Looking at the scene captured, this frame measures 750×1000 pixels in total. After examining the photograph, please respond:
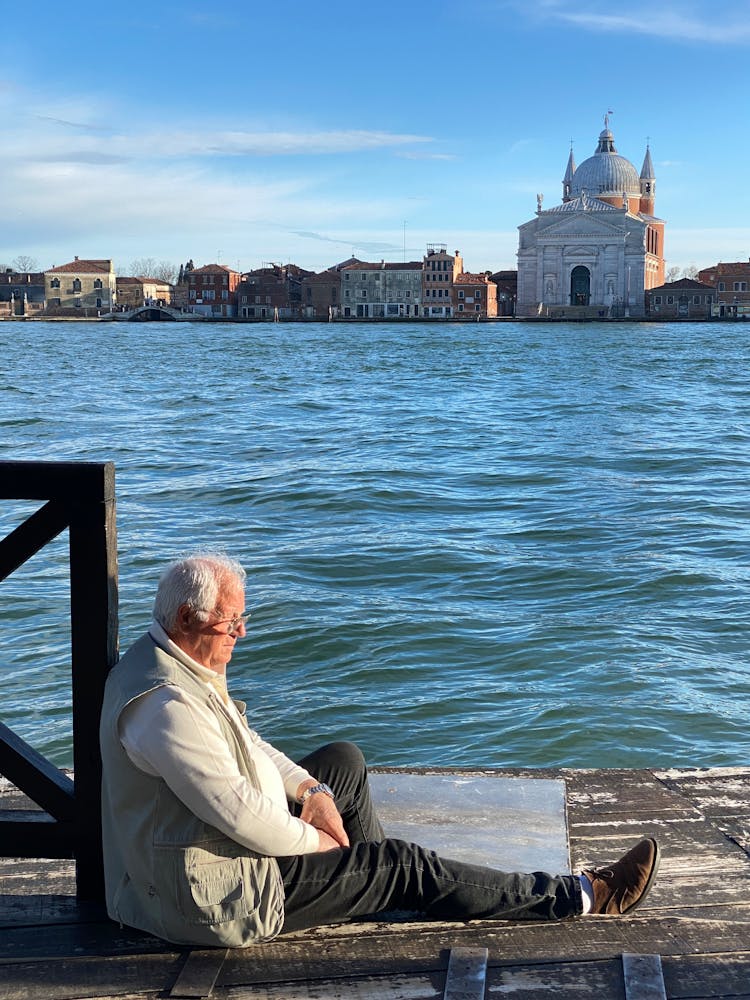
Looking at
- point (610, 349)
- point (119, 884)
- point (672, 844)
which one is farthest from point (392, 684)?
point (610, 349)

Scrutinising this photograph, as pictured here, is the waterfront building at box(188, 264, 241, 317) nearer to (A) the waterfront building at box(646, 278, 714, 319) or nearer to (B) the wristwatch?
(A) the waterfront building at box(646, 278, 714, 319)

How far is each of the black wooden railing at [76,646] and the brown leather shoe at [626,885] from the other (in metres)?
1.02

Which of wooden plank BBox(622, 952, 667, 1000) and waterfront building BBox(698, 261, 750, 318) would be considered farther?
waterfront building BBox(698, 261, 750, 318)

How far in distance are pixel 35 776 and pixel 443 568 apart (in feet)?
21.0

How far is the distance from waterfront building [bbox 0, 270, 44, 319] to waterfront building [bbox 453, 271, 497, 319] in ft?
119

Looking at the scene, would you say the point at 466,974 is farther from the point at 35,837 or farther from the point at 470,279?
the point at 470,279

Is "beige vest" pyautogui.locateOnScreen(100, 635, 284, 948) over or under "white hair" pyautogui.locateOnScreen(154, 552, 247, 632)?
under

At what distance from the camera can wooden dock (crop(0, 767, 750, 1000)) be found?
213cm

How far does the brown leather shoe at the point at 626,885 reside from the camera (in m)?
2.40

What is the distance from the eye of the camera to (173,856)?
7.03ft

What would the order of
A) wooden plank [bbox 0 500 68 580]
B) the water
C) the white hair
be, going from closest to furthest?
the white hair < wooden plank [bbox 0 500 68 580] < the water

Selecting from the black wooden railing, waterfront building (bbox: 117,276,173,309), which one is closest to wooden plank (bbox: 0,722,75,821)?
the black wooden railing

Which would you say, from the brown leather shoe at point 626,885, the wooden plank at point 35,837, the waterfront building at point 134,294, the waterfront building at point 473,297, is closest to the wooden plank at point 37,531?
the wooden plank at point 35,837

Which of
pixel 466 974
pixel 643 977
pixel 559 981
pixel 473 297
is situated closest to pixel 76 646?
pixel 466 974
